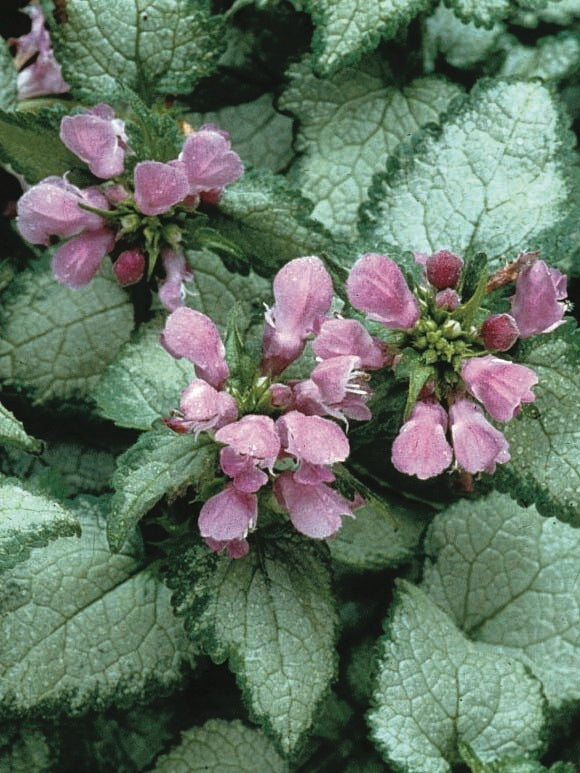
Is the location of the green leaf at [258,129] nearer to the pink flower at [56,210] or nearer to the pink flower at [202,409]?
the pink flower at [56,210]

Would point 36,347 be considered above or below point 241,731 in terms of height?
above

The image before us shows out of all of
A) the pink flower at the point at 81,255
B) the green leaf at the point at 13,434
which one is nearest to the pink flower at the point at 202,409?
the green leaf at the point at 13,434

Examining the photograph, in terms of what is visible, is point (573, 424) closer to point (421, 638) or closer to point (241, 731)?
point (421, 638)

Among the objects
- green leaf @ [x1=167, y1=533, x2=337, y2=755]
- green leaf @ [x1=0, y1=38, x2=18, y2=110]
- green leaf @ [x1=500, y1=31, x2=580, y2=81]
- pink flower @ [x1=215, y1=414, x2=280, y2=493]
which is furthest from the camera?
green leaf @ [x1=500, y1=31, x2=580, y2=81]

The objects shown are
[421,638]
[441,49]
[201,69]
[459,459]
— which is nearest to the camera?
[459,459]

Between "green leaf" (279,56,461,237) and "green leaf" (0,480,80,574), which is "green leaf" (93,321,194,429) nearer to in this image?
"green leaf" (0,480,80,574)

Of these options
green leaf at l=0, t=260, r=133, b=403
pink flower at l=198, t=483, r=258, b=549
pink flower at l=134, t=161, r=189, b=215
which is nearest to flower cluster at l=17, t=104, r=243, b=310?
pink flower at l=134, t=161, r=189, b=215

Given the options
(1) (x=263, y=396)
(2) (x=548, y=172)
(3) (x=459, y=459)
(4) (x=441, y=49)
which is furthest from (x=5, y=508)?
(4) (x=441, y=49)

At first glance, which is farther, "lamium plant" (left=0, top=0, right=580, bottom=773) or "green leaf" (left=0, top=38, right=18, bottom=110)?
"green leaf" (left=0, top=38, right=18, bottom=110)
